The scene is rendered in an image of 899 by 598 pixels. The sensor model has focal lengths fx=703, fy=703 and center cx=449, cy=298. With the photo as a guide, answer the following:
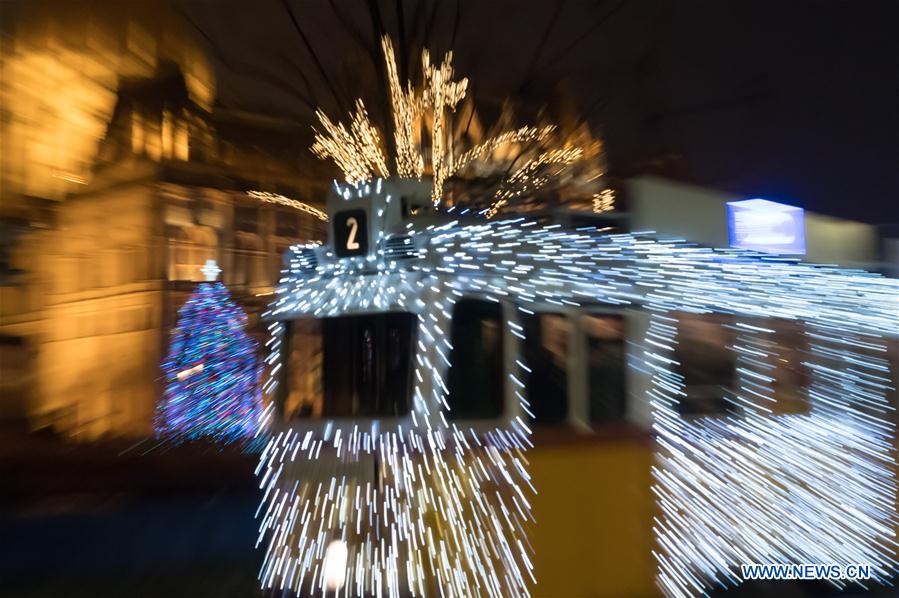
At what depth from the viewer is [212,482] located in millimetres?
10594

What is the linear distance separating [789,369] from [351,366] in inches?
130

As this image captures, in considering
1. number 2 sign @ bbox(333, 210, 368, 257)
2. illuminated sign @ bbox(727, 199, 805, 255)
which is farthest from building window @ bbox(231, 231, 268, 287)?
illuminated sign @ bbox(727, 199, 805, 255)

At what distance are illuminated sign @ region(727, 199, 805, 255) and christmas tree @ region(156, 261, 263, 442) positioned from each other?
895 cm

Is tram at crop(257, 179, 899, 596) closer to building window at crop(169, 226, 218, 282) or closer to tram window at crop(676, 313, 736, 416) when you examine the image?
tram window at crop(676, 313, 736, 416)

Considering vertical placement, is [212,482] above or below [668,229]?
below

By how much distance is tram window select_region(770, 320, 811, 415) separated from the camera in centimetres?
525

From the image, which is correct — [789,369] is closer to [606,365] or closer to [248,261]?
[606,365]

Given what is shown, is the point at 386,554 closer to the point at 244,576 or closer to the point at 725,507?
the point at 725,507

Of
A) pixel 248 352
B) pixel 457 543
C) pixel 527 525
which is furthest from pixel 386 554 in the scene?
pixel 248 352

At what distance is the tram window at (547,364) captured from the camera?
450 centimetres

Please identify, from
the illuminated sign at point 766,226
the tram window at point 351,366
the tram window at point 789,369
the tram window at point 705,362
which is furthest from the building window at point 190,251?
the tram window at point 789,369

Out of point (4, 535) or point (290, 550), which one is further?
point (4, 535)

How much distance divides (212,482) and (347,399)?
6.90 metres

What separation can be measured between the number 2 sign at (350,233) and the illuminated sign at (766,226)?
3.04m
